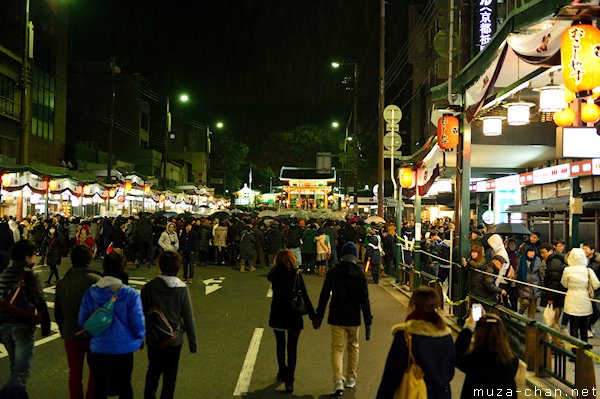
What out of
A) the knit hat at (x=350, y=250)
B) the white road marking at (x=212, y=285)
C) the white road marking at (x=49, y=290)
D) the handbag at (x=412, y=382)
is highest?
the knit hat at (x=350, y=250)

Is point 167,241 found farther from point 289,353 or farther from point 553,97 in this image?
point 553,97

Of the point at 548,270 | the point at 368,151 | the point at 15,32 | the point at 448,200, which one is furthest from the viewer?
the point at 368,151

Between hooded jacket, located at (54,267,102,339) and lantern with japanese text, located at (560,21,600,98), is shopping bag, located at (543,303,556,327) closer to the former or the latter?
lantern with japanese text, located at (560,21,600,98)

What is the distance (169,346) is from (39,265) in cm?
1693

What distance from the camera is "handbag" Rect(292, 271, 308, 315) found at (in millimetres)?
6980

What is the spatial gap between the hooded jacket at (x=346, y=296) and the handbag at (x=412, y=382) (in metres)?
2.50

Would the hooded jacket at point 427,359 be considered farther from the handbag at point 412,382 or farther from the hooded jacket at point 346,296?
the hooded jacket at point 346,296

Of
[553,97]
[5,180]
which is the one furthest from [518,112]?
[5,180]

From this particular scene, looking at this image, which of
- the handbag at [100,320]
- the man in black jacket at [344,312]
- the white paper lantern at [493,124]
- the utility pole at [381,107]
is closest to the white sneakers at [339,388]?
the man in black jacket at [344,312]

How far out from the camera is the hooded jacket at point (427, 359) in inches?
169

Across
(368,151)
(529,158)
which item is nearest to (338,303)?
(529,158)

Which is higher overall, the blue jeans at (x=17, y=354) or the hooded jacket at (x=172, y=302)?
the hooded jacket at (x=172, y=302)

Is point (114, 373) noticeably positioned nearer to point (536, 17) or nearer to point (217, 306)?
point (536, 17)

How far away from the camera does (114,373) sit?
206 inches
